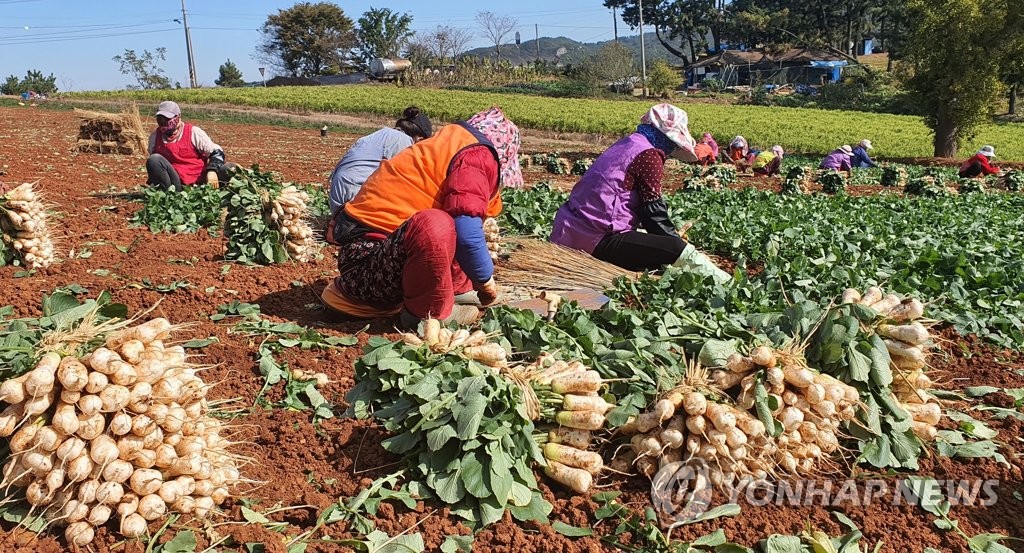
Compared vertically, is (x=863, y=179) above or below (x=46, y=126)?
below

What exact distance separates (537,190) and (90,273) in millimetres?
5794

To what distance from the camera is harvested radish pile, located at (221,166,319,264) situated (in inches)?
218

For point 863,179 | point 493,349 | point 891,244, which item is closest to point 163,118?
point 493,349

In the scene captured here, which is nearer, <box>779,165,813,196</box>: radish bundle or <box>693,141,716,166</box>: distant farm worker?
<box>779,165,813,196</box>: radish bundle

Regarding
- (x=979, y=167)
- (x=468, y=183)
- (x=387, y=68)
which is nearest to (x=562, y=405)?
(x=468, y=183)

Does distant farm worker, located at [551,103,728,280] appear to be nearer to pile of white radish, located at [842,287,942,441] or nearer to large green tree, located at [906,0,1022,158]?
pile of white radish, located at [842,287,942,441]

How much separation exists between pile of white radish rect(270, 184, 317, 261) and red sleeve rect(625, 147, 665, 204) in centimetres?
259

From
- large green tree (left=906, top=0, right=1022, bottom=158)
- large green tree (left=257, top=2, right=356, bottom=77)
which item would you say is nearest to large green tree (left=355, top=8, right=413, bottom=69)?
large green tree (left=257, top=2, right=356, bottom=77)

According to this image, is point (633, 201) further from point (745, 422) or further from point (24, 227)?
point (24, 227)

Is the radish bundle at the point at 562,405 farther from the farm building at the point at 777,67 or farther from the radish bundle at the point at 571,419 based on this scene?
the farm building at the point at 777,67

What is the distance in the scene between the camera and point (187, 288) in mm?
4656

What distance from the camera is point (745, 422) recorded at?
247cm

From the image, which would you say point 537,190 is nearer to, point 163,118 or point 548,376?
point 163,118

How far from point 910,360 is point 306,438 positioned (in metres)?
2.46
